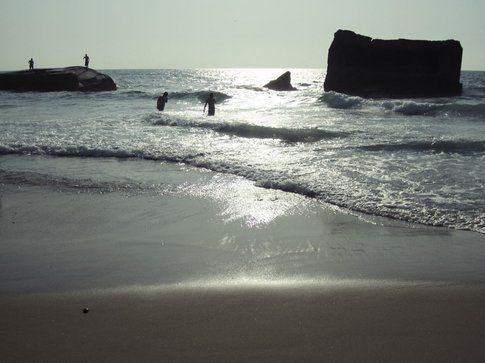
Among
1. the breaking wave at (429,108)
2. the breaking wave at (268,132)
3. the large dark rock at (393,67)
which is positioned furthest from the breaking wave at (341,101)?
the breaking wave at (268,132)

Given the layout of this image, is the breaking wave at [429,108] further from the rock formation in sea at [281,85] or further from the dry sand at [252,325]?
the dry sand at [252,325]

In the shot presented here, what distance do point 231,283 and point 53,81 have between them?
134 feet

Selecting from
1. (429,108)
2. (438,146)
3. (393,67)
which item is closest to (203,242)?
(438,146)

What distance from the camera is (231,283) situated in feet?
13.7

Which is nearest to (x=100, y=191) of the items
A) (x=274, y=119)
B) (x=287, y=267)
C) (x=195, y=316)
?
A: (x=287, y=267)

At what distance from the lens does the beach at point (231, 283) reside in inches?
120

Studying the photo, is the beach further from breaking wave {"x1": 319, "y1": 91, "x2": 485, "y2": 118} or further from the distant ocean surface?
breaking wave {"x1": 319, "y1": 91, "x2": 485, "y2": 118}

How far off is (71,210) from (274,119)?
15336 millimetres

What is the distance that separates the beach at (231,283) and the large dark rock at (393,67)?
3428cm

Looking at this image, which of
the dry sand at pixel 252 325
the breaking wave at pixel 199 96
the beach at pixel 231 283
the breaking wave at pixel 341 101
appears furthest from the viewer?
the breaking wave at pixel 199 96

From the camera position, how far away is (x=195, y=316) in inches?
137

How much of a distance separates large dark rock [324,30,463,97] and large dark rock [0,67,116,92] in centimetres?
1935

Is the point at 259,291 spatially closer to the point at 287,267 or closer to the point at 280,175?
the point at 287,267

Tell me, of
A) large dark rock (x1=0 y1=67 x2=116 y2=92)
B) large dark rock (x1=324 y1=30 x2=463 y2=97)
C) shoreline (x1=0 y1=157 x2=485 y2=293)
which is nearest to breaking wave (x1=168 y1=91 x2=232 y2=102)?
large dark rock (x1=0 y1=67 x2=116 y2=92)
